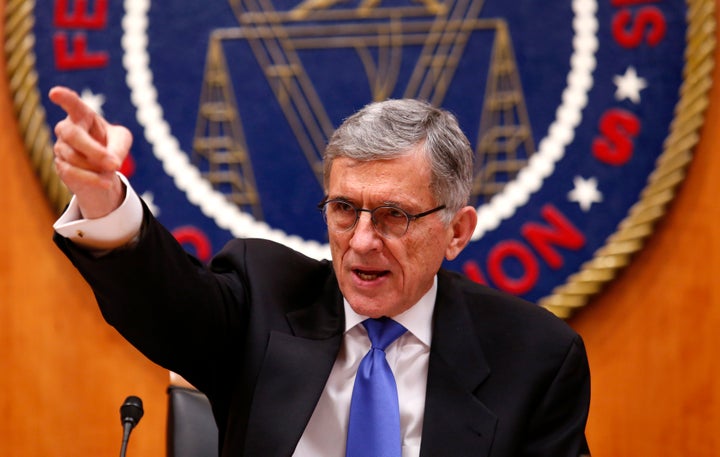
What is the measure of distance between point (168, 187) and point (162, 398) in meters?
0.71

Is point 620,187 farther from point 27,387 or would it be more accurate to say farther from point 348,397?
point 27,387

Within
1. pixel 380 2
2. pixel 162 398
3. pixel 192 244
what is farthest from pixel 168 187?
pixel 380 2

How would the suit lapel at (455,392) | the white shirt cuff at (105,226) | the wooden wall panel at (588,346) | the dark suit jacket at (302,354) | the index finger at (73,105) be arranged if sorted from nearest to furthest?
1. the index finger at (73,105)
2. the white shirt cuff at (105,226)
3. the dark suit jacket at (302,354)
4. the suit lapel at (455,392)
5. the wooden wall panel at (588,346)

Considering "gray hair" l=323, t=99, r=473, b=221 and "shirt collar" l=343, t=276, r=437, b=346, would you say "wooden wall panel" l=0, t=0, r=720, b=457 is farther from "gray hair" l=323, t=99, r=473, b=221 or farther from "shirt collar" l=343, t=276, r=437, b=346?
"gray hair" l=323, t=99, r=473, b=221

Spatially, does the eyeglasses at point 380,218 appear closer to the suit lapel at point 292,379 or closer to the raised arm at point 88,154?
the suit lapel at point 292,379

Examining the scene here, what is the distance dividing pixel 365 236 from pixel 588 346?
1397 millimetres

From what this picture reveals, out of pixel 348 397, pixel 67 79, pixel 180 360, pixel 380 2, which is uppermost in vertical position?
pixel 380 2

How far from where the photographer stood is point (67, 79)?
318 centimetres

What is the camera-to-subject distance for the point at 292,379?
2.04 meters

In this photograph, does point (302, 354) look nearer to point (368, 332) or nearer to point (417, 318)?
point (368, 332)

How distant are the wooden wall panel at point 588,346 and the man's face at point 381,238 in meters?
1.24

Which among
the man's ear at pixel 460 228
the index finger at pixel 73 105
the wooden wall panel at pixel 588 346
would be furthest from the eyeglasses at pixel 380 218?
the wooden wall panel at pixel 588 346

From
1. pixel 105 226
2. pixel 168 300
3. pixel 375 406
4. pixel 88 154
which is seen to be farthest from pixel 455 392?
pixel 88 154

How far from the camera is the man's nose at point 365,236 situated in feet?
6.45
